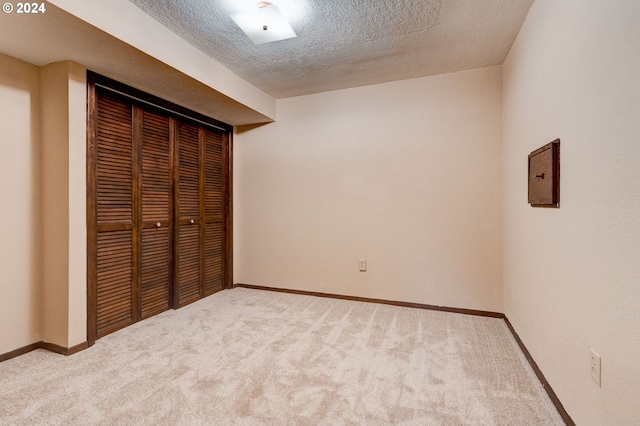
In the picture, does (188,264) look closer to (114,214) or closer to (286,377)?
(114,214)

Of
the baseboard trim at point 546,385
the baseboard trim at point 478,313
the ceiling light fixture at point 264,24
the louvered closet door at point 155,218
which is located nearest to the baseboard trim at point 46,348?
the louvered closet door at point 155,218

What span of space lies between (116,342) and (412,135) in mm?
3212

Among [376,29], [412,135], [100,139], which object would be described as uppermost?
[376,29]

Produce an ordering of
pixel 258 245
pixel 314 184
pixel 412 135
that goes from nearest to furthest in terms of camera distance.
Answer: pixel 412 135 → pixel 314 184 → pixel 258 245

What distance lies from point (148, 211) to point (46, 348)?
1244 mm

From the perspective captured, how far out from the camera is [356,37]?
7.68ft

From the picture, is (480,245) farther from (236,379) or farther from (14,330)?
(14,330)

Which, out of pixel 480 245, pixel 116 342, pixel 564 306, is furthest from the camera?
pixel 480 245

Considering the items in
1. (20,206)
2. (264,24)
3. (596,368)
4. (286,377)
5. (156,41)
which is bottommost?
(286,377)

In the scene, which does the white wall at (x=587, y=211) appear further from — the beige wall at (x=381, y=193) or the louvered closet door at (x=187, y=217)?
the louvered closet door at (x=187, y=217)

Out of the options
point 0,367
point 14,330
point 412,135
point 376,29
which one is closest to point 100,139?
point 14,330

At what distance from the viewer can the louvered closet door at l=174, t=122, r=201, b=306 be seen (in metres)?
3.15

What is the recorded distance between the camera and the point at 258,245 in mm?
3885

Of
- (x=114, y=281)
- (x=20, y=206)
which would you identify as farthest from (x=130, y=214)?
(x=20, y=206)
